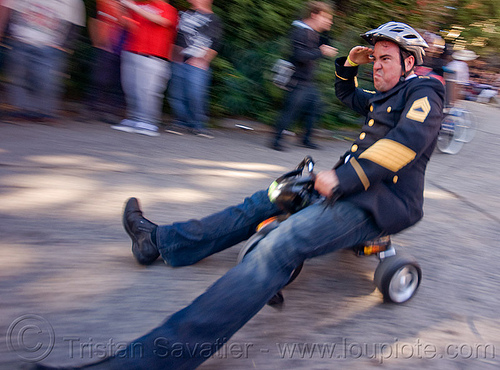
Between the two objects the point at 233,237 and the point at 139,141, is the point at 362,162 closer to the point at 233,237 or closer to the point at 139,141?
the point at 233,237

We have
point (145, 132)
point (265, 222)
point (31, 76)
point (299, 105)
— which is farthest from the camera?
point (299, 105)

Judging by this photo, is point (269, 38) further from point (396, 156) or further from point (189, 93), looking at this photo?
point (396, 156)

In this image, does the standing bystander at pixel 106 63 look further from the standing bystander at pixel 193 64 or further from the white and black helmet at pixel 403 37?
the white and black helmet at pixel 403 37

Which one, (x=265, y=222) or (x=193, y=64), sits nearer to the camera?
(x=265, y=222)

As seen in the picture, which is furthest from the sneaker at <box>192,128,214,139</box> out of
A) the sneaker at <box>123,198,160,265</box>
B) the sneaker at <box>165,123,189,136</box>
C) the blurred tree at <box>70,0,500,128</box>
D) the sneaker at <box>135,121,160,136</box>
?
the sneaker at <box>123,198,160,265</box>

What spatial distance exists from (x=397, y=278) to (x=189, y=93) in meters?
4.44

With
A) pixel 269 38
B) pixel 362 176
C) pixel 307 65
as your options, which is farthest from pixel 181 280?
pixel 269 38

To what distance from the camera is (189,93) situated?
6562 mm

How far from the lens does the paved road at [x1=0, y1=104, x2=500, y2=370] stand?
7.79ft

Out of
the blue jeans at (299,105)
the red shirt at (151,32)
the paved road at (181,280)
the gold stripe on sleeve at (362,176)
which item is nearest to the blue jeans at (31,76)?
the paved road at (181,280)

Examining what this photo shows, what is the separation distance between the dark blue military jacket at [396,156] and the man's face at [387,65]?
0.18 ft

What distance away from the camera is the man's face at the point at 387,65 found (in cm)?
272

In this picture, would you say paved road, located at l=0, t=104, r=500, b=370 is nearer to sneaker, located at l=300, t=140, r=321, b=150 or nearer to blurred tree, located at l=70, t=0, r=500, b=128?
sneaker, located at l=300, t=140, r=321, b=150

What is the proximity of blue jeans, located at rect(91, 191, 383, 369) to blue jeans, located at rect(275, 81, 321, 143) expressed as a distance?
3.59 meters
